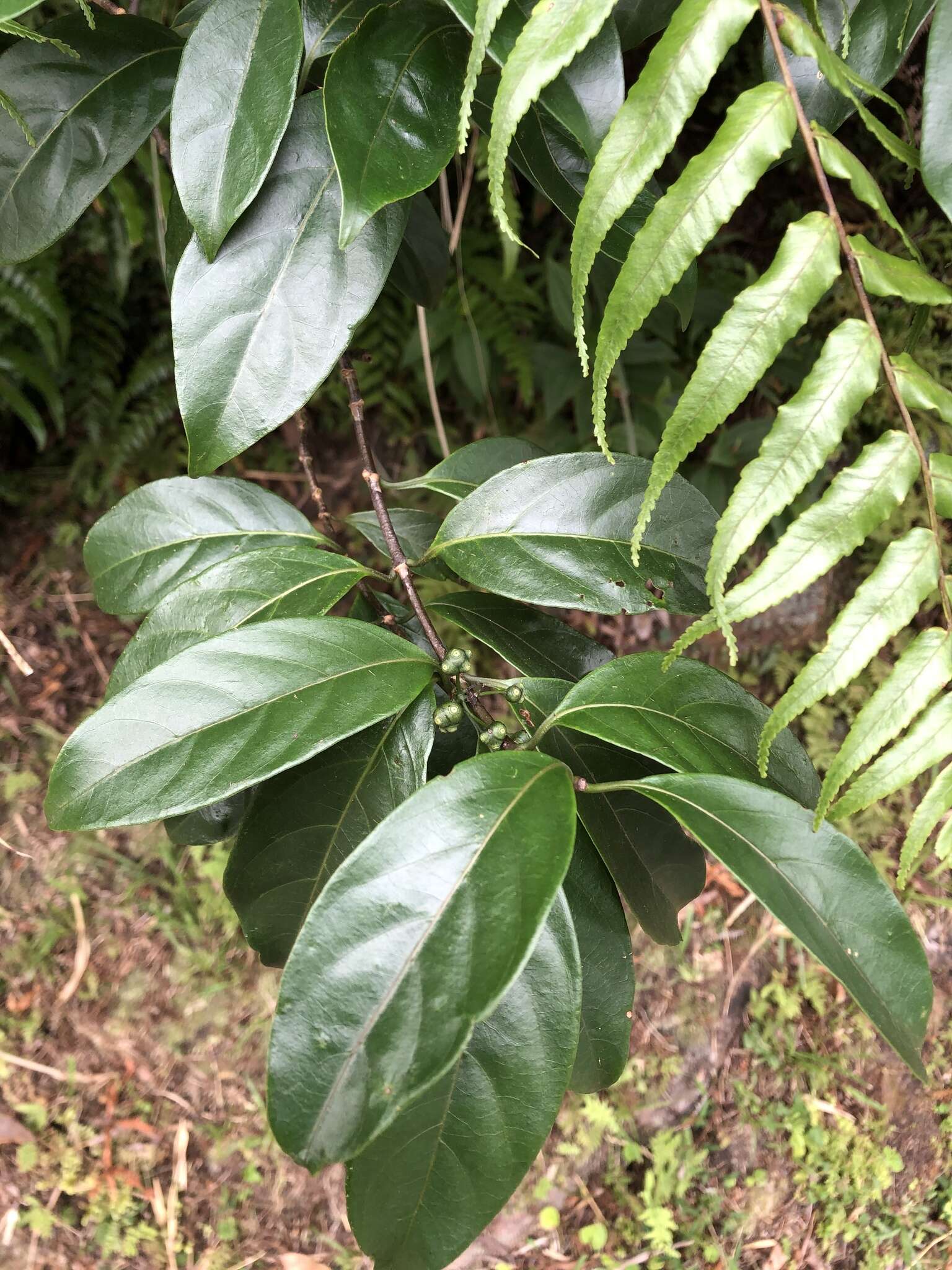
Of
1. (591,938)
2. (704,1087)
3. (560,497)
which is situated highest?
(560,497)

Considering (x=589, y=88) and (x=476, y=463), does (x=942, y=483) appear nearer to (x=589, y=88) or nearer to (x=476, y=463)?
(x=589, y=88)

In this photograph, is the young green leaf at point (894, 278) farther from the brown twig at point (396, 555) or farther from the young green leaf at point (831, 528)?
the brown twig at point (396, 555)

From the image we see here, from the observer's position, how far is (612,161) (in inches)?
18.9

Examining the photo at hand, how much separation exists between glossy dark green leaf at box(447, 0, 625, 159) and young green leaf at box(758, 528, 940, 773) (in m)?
0.33

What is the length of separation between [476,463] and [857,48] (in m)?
0.46

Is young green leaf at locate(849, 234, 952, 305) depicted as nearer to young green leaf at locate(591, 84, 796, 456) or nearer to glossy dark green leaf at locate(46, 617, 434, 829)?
young green leaf at locate(591, 84, 796, 456)

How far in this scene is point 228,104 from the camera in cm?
63

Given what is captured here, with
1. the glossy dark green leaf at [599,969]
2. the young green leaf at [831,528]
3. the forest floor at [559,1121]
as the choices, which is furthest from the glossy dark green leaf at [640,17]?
the forest floor at [559,1121]

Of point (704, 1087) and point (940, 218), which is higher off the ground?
point (940, 218)

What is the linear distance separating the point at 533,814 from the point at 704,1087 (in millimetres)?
1367

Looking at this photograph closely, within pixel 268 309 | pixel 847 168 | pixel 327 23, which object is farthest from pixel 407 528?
pixel 847 168

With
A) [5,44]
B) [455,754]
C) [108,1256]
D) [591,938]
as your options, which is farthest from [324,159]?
[108,1256]

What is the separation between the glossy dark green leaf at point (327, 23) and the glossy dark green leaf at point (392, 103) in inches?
1.9

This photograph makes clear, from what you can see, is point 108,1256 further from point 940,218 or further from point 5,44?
point 940,218
